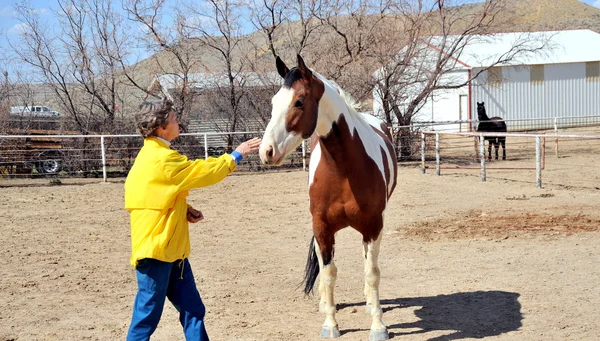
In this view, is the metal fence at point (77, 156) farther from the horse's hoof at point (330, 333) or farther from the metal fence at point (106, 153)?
the horse's hoof at point (330, 333)

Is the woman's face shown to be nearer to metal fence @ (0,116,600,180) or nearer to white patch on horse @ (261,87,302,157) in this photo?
white patch on horse @ (261,87,302,157)

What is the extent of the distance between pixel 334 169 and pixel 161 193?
1.54 metres

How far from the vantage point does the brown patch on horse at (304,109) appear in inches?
149

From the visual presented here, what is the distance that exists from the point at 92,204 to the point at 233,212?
3.02m

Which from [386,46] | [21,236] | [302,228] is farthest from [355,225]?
[386,46]

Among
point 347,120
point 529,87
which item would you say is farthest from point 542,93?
point 347,120

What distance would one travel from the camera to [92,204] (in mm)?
11383

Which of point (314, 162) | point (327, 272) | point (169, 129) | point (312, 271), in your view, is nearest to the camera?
point (169, 129)

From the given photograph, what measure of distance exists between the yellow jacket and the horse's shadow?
207cm

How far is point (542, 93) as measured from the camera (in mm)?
28641

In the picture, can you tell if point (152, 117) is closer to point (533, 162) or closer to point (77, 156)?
point (77, 156)

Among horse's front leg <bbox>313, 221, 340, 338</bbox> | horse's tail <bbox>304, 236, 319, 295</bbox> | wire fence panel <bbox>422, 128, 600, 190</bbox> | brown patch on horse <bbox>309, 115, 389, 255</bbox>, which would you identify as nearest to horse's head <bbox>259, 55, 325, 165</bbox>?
brown patch on horse <bbox>309, 115, 389, 255</bbox>

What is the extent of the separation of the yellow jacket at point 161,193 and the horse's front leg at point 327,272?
4.83 feet

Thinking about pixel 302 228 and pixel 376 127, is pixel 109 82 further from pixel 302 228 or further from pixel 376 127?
pixel 376 127
